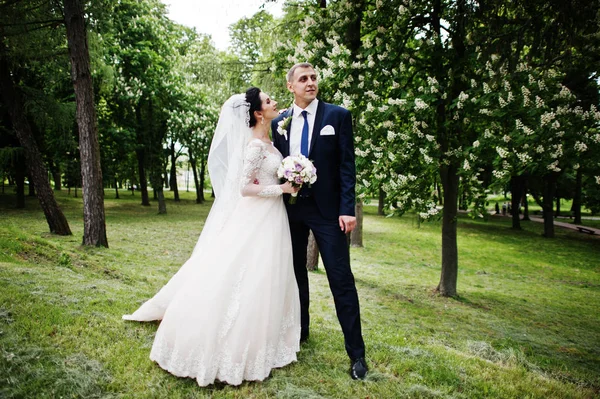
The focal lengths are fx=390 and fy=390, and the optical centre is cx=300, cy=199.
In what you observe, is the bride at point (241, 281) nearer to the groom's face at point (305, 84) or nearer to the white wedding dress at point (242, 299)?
the white wedding dress at point (242, 299)

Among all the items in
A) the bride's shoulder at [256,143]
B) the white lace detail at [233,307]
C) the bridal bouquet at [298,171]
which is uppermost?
the bride's shoulder at [256,143]

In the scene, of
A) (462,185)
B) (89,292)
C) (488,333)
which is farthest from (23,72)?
(488,333)

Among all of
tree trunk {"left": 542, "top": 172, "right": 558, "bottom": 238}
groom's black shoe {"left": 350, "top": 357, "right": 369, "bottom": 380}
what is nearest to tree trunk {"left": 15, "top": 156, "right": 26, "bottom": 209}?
groom's black shoe {"left": 350, "top": 357, "right": 369, "bottom": 380}

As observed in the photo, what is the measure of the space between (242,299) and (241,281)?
0.15m

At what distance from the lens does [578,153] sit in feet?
17.8

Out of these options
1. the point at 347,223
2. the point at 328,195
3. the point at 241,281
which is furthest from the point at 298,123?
the point at 241,281

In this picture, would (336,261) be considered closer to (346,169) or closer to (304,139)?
(346,169)

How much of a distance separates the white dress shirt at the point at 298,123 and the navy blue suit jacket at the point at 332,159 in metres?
0.05

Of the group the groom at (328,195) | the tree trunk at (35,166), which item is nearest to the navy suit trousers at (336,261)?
the groom at (328,195)

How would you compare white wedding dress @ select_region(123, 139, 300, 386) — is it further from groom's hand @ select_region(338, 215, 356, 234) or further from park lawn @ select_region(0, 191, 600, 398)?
groom's hand @ select_region(338, 215, 356, 234)

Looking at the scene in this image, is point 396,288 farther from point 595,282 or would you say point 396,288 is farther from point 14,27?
point 14,27

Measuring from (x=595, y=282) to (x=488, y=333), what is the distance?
952 centimetres

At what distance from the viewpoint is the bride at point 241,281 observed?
10.0 feet

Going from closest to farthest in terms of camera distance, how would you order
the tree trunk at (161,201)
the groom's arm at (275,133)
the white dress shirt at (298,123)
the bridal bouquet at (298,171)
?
1. the bridal bouquet at (298,171)
2. the white dress shirt at (298,123)
3. the groom's arm at (275,133)
4. the tree trunk at (161,201)
